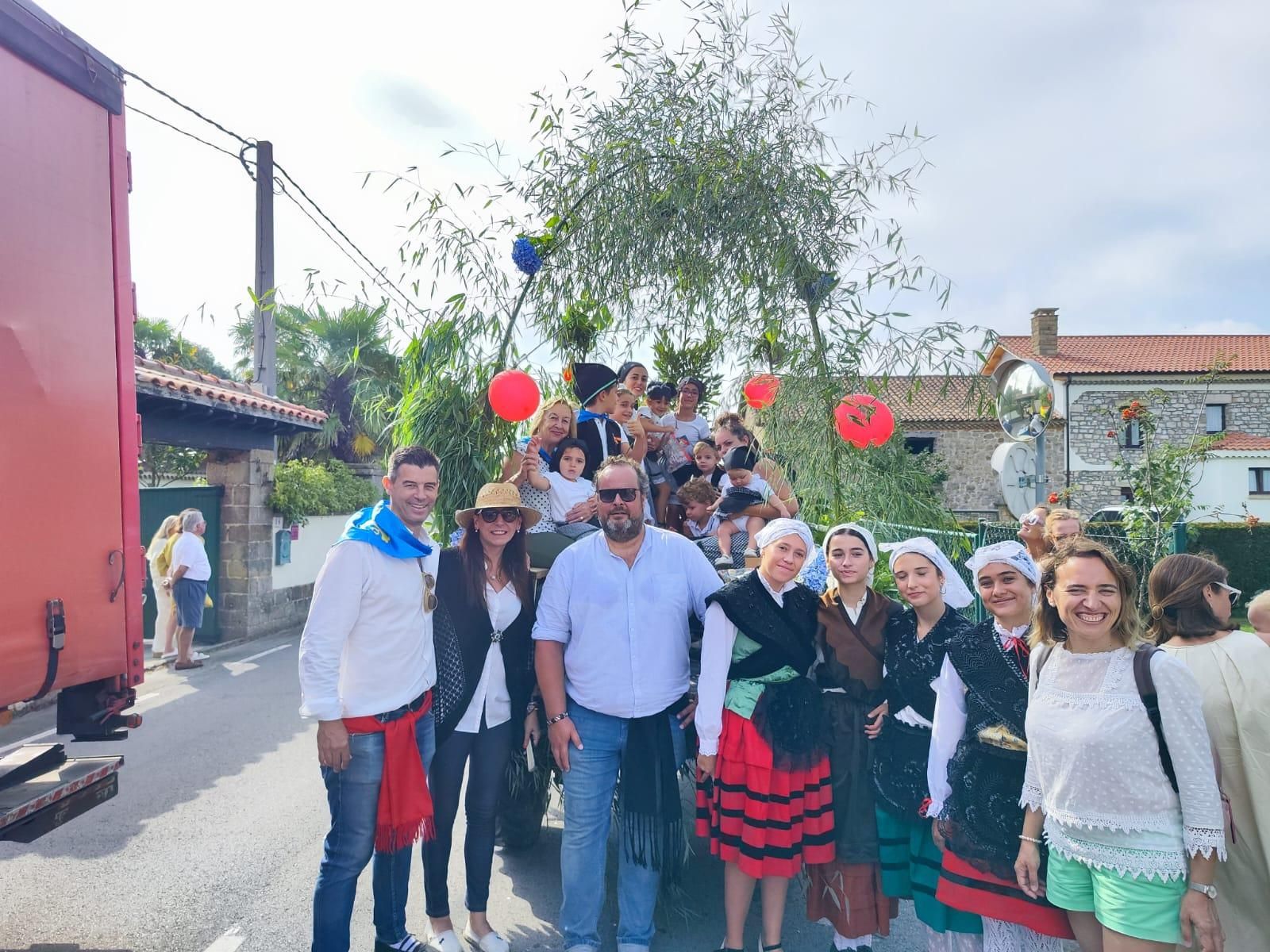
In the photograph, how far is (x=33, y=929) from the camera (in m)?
3.26

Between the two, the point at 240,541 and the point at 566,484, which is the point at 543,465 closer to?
the point at 566,484

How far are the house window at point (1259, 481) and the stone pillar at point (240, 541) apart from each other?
30.9 m

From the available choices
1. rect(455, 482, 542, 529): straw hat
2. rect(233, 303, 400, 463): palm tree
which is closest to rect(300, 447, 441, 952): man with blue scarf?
rect(455, 482, 542, 529): straw hat

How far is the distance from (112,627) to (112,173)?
1.77m

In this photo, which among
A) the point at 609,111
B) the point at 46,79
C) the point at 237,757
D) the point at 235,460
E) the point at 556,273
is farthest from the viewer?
the point at 235,460

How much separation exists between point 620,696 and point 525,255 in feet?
8.19

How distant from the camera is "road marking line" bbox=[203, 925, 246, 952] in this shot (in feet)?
10.2

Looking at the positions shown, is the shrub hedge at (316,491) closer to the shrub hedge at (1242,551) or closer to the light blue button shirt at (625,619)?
the light blue button shirt at (625,619)

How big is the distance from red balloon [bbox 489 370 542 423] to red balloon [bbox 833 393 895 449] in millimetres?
1608

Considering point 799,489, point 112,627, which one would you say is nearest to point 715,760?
point 799,489

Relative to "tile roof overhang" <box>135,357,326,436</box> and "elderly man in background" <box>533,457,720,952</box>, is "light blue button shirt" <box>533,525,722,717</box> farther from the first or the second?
"tile roof overhang" <box>135,357,326,436</box>

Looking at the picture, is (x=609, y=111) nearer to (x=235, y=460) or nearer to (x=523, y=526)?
(x=523, y=526)

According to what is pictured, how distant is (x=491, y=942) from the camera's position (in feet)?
10.0

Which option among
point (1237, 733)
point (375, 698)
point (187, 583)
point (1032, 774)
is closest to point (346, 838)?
point (375, 698)
